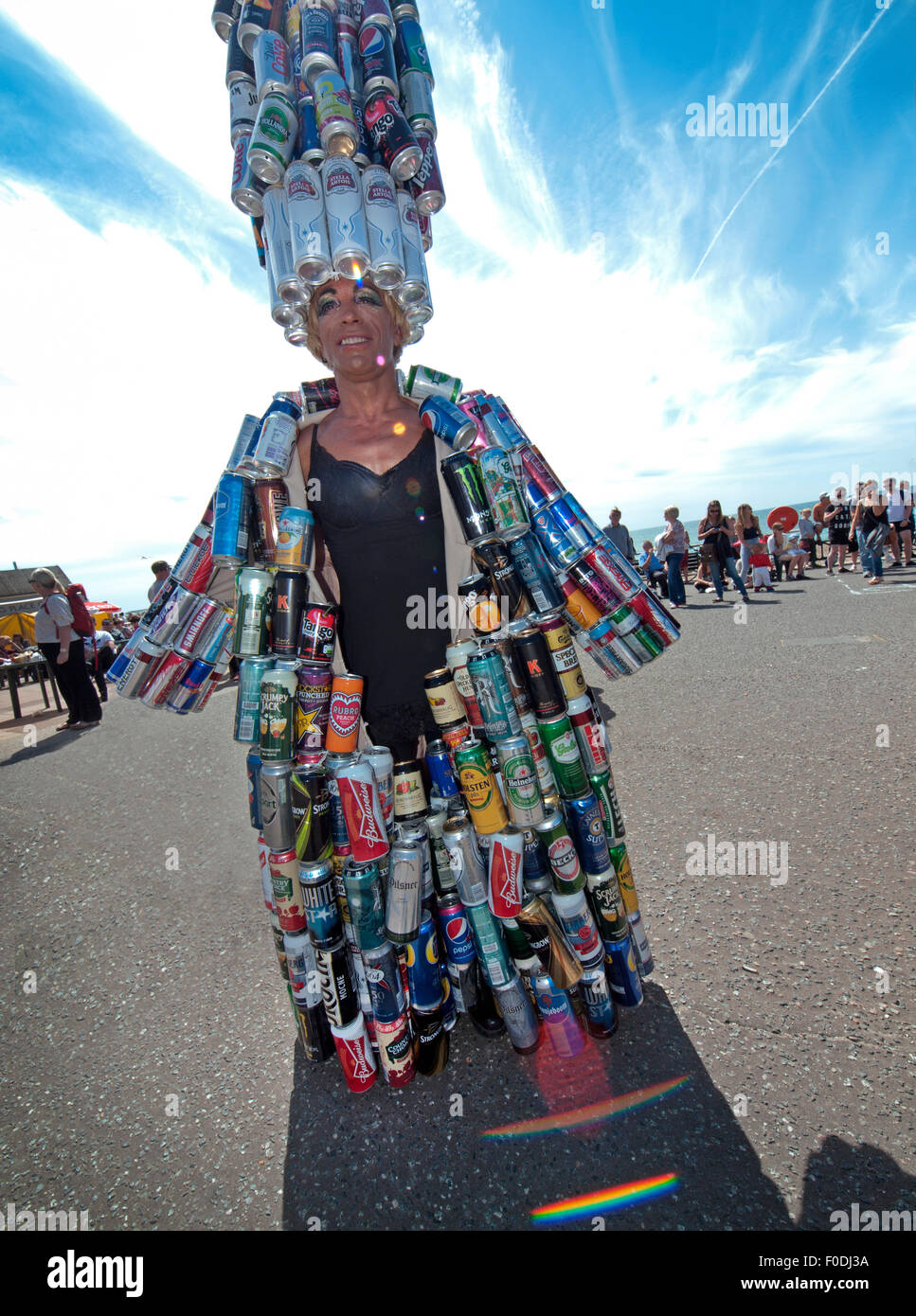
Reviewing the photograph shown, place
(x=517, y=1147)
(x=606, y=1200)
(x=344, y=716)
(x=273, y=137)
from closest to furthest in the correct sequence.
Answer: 1. (x=606, y=1200)
2. (x=517, y=1147)
3. (x=344, y=716)
4. (x=273, y=137)

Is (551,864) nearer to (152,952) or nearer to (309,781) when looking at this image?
(309,781)

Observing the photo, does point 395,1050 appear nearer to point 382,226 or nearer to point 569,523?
point 569,523

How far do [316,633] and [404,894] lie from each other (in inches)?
32.1

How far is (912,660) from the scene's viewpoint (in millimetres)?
4930

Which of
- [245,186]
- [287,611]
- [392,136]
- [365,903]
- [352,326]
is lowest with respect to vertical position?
[365,903]

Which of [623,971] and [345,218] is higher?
[345,218]

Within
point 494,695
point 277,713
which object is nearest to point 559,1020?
point 494,695

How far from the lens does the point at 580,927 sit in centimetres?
177

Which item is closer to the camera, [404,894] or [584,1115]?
[584,1115]

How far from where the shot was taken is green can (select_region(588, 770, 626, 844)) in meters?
1.87

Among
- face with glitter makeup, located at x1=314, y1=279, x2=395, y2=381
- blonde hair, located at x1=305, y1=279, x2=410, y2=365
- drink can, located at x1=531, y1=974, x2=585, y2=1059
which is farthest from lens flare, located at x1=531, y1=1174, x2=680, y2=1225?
blonde hair, located at x1=305, y1=279, x2=410, y2=365
